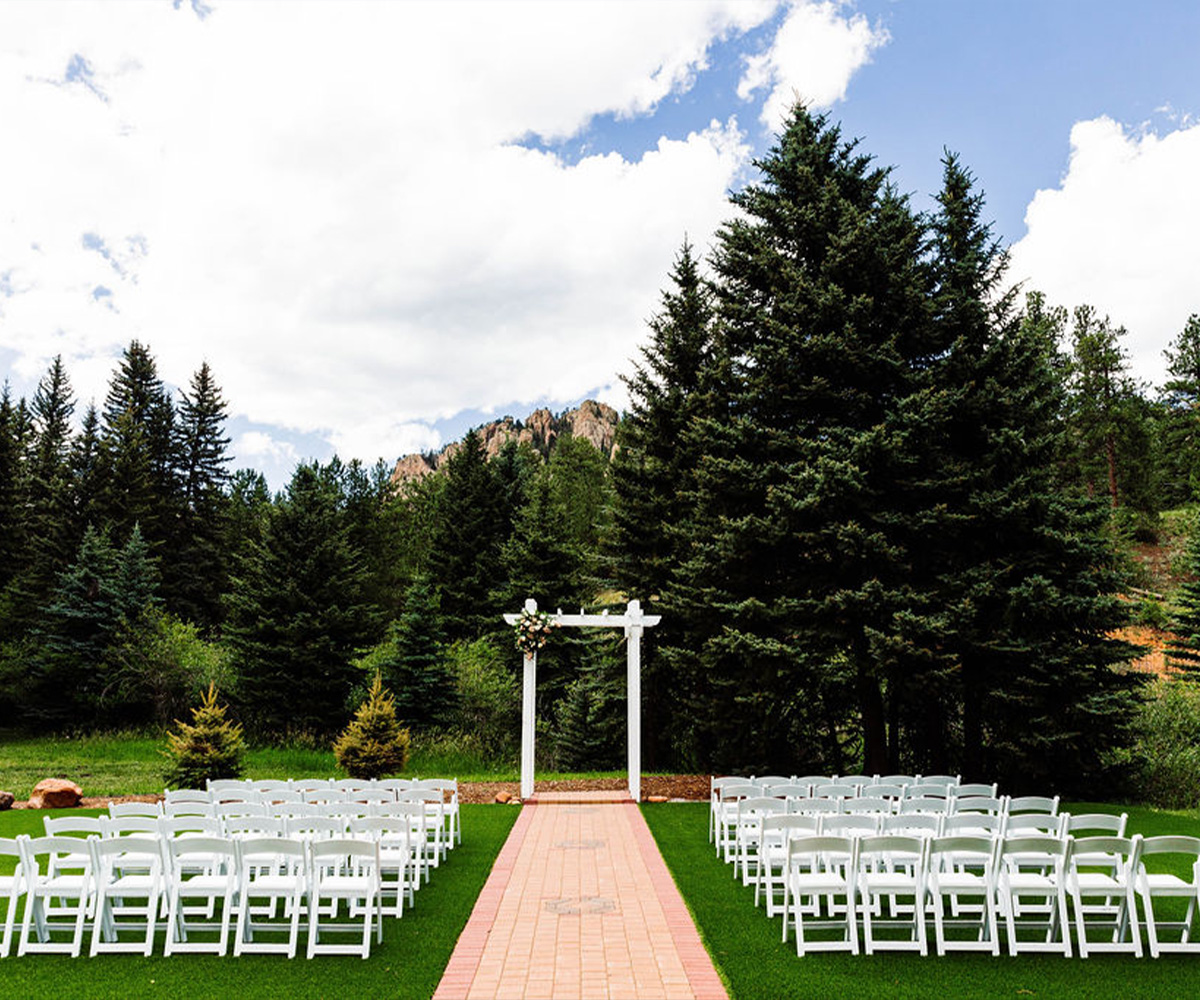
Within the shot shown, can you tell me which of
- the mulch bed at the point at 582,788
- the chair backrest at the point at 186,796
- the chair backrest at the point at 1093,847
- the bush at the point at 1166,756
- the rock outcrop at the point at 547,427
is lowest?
the mulch bed at the point at 582,788

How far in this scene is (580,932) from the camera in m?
6.41

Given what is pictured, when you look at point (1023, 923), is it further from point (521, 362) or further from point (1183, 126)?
point (521, 362)

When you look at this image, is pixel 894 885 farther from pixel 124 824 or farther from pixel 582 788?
pixel 582 788

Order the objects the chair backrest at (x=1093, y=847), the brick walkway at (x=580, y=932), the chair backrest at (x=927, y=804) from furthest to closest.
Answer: the chair backrest at (x=927, y=804)
the chair backrest at (x=1093, y=847)
the brick walkway at (x=580, y=932)

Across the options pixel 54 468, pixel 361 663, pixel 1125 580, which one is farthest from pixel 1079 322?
pixel 54 468

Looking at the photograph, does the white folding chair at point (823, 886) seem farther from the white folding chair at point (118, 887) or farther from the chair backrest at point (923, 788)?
the white folding chair at point (118, 887)

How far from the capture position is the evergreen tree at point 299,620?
88.3ft

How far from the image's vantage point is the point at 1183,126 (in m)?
16.8

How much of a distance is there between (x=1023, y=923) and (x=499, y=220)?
15801mm

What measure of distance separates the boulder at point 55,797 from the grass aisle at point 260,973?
10239 millimetres

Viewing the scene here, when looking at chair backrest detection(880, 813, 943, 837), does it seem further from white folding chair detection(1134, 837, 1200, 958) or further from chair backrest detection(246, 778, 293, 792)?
chair backrest detection(246, 778, 293, 792)

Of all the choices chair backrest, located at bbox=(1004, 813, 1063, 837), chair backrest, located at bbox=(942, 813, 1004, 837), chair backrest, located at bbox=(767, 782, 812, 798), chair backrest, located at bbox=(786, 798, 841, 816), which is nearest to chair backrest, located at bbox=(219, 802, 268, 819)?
chair backrest, located at bbox=(786, 798, 841, 816)

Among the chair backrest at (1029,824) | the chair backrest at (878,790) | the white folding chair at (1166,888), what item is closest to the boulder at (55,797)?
the chair backrest at (878,790)

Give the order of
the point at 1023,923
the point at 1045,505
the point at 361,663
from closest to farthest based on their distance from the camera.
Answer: the point at 1023,923 < the point at 1045,505 < the point at 361,663
